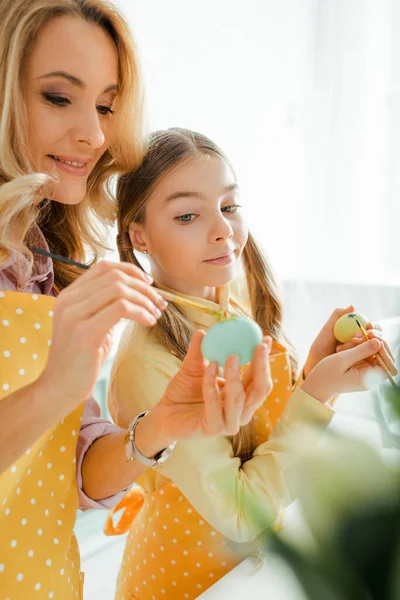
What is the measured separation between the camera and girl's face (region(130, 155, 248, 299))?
1100 millimetres

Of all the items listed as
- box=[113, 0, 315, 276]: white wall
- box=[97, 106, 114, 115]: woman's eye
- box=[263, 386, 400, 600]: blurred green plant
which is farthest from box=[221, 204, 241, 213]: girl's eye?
box=[113, 0, 315, 276]: white wall

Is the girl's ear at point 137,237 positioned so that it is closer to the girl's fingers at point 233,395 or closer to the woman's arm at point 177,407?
the woman's arm at point 177,407

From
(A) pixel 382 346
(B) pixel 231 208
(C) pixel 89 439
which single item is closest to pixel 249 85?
(B) pixel 231 208

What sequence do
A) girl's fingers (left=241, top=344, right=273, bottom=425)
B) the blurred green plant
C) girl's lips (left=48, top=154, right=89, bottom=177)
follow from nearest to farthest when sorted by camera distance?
the blurred green plant
girl's fingers (left=241, top=344, right=273, bottom=425)
girl's lips (left=48, top=154, right=89, bottom=177)

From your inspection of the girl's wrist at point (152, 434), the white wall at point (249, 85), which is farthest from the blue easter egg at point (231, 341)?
the white wall at point (249, 85)

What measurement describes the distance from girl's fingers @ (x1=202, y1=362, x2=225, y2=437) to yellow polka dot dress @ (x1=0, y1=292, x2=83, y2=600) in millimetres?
272

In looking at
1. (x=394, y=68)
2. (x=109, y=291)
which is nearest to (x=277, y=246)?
(x=394, y=68)

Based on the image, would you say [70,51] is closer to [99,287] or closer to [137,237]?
[137,237]

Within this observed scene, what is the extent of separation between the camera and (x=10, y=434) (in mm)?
659

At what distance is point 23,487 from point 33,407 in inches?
10.5

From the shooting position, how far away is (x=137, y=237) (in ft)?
3.87

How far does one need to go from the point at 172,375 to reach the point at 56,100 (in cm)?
50

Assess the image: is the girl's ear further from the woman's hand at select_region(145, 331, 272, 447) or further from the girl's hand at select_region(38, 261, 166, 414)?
the girl's hand at select_region(38, 261, 166, 414)

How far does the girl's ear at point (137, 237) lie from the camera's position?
1172mm
